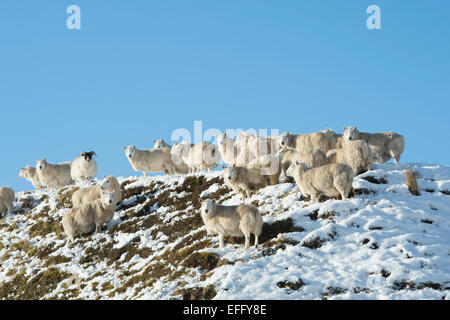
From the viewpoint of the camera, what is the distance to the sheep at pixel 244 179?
70.8 ft

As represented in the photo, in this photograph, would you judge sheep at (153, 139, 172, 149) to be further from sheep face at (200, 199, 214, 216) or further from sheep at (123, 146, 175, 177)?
sheep face at (200, 199, 214, 216)

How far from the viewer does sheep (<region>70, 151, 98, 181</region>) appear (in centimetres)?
3334

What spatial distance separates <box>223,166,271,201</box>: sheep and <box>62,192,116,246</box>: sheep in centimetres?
598

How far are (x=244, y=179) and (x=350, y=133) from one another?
22.3 feet

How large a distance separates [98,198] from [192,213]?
18.3 feet

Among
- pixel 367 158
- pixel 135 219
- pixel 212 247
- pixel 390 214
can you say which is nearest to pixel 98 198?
pixel 135 219

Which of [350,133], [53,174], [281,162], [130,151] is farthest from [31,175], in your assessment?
[350,133]

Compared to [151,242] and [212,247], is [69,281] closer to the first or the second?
[151,242]

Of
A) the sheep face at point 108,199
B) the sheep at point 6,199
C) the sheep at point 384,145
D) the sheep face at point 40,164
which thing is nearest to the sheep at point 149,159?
the sheep face at point 108,199

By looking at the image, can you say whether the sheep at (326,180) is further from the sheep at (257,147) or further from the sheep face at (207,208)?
the sheep at (257,147)

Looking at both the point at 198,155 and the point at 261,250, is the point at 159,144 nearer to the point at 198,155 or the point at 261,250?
the point at 198,155


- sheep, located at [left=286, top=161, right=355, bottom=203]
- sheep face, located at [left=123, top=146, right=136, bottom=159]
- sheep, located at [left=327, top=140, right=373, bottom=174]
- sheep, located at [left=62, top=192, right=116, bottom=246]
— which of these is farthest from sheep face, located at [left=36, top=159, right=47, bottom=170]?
sheep, located at [left=286, top=161, right=355, bottom=203]

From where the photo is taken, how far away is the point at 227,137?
30.3 meters

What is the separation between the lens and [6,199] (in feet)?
104
